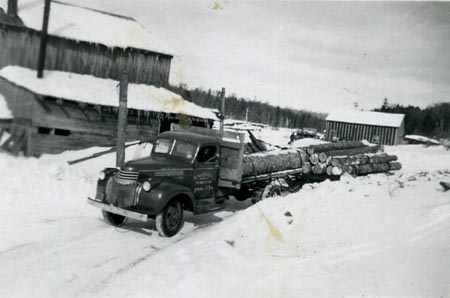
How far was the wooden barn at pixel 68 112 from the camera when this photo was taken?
44.3 ft

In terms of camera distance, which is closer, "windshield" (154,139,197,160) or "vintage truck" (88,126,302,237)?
"vintage truck" (88,126,302,237)

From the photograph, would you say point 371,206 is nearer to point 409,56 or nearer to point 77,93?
point 409,56

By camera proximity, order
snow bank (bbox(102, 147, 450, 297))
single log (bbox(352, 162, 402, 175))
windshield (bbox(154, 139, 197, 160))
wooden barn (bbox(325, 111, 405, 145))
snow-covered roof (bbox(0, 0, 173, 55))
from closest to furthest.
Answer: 1. snow bank (bbox(102, 147, 450, 297))
2. windshield (bbox(154, 139, 197, 160))
3. single log (bbox(352, 162, 402, 175))
4. snow-covered roof (bbox(0, 0, 173, 55))
5. wooden barn (bbox(325, 111, 405, 145))

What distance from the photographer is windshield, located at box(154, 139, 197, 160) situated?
8.79m

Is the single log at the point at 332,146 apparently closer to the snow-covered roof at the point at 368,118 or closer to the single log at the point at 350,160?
the single log at the point at 350,160

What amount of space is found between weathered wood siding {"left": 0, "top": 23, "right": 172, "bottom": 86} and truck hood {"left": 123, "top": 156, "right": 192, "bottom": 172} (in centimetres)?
858

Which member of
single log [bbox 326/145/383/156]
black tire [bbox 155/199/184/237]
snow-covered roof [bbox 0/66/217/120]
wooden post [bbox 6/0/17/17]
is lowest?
black tire [bbox 155/199/184/237]

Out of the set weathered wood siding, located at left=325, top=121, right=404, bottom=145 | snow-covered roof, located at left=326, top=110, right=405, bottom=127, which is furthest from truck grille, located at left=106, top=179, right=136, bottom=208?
weathered wood siding, located at left=325, top=121, right=404, bottom=145

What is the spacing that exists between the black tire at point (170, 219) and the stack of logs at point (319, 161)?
2.94 meters

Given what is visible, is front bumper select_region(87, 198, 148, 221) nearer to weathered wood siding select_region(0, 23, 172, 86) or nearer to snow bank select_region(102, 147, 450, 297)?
snow bank select_region(102, 147, 450, 297)

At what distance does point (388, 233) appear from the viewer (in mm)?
6133

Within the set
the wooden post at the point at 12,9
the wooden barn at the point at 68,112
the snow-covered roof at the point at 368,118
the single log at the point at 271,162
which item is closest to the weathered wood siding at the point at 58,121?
the wooden barn at the point at 68,112

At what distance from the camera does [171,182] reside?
8.09 meters

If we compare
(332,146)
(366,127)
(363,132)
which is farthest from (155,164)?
(366,127)
